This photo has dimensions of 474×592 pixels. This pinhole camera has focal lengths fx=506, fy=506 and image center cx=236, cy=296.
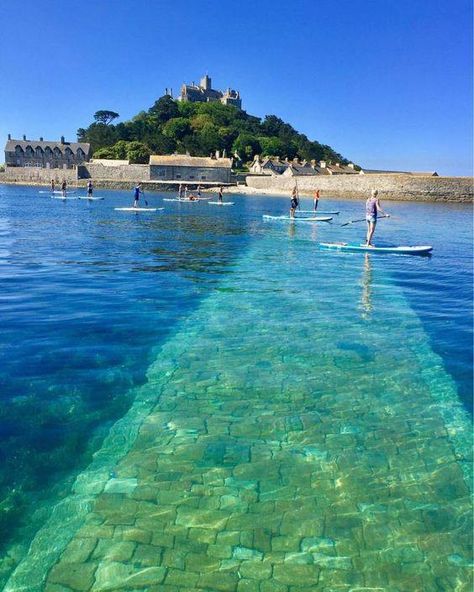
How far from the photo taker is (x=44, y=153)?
137m

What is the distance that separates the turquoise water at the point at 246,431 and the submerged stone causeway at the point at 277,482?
2cm

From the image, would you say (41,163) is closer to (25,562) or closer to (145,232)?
(145,232)

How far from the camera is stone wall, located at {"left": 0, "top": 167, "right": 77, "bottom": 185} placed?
124 m

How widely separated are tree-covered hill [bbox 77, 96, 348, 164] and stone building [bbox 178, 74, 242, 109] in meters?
11.0

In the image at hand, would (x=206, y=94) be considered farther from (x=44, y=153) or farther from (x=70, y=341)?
(x=70, y=341)

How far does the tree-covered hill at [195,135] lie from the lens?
13562cm

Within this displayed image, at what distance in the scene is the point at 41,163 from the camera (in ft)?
453

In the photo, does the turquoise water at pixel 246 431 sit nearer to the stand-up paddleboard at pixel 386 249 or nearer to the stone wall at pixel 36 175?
the stand-up paddleboard at pixel 386 249

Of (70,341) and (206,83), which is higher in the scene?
(206,83)

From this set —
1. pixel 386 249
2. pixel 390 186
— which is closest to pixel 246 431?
pixel 386 249

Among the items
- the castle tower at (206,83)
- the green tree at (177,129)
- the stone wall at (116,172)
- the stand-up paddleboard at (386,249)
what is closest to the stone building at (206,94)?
the castle tower at (206,83)

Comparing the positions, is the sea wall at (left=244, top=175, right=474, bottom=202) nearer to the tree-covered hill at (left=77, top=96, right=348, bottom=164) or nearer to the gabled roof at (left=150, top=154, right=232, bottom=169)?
the gabled roof at (left=150, top=154, right=232, bottom=169)

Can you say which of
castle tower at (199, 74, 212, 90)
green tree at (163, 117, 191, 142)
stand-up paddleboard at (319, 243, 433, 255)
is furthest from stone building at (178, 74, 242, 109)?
stand-up paddleboard at (319, 243, 433, 255)

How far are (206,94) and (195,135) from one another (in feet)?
159
